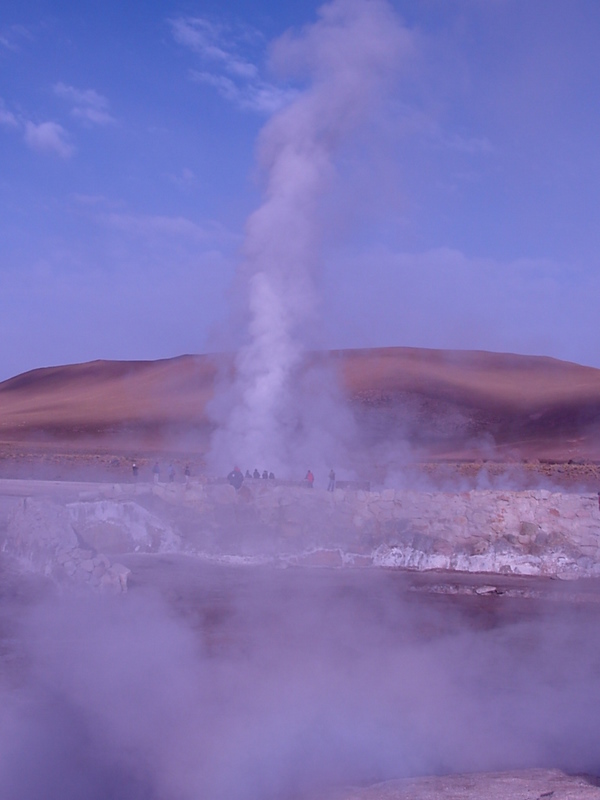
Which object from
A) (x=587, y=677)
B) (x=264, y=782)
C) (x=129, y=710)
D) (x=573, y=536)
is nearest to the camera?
(x=264, y=782)

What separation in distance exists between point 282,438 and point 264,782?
19.5m

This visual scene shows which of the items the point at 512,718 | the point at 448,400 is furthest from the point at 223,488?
the point at 448,400

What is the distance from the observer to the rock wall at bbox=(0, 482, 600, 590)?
50.0 ft

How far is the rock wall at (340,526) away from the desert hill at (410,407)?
30.2 m

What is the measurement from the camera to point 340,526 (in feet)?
52.9

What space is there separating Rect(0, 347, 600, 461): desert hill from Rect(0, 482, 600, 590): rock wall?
3020 centimetres

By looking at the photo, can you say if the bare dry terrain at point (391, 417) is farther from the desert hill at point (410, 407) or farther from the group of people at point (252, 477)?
the group of people at point (252, 477)

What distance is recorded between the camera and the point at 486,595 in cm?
1323

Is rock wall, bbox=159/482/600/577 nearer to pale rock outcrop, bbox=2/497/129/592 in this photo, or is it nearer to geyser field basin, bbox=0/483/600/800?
geyser field basin, bbox=0/483/600/800

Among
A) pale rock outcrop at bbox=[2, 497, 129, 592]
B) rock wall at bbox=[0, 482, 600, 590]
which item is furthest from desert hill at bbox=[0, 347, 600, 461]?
pale rock outcrop at bbox=[2, 497, 129, 592]

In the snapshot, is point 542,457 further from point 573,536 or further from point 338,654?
point 338,654

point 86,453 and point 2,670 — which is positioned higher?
point 86,453

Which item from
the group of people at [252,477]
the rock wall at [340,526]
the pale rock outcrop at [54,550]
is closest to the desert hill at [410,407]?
the group of people at [252,477]

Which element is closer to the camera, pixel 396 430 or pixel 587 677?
pixel 587 677
